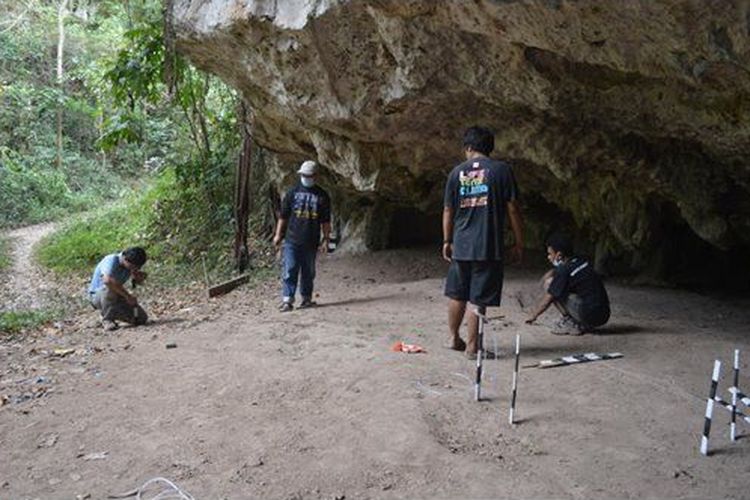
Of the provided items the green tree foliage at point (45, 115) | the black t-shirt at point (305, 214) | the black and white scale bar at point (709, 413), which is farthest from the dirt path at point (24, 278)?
the black and white scale bar at point (709, 413)

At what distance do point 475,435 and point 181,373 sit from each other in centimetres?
262

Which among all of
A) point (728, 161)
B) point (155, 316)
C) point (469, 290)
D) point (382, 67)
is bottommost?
point (155, 316)

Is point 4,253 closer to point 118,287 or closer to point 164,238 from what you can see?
point 164,238

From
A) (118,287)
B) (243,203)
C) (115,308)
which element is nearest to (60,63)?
(243,203)

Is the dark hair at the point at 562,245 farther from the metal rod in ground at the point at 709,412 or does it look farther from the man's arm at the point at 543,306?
the metal rod in ground at the point at 709,412

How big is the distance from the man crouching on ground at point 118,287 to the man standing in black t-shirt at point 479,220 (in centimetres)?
366

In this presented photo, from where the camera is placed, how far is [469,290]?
523cm

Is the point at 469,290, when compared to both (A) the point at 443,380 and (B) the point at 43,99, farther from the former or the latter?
(B) the point at 43,99

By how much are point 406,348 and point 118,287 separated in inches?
137

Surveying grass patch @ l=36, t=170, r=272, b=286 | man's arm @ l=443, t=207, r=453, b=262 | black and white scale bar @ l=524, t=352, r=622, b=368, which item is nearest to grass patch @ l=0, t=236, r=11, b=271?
grass patch @ l=36, t=170, r=272, b=286

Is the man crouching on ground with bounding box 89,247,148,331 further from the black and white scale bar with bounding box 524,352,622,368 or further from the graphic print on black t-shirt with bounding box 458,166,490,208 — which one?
the black and white scale bar with bounding box 524,352,622,368

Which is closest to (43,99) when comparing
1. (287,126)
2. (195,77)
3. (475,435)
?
(195,77)

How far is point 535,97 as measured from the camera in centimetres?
647

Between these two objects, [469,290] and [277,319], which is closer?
[469,290]
